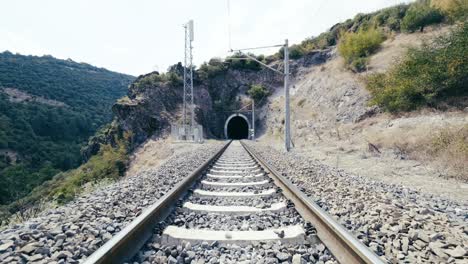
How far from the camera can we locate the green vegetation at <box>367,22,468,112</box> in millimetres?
14398

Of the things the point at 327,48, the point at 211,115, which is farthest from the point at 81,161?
the point at 327,48

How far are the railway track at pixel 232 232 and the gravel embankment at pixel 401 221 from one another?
0.43m

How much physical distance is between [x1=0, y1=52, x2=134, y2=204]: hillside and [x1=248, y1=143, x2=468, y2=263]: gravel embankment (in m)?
44.7

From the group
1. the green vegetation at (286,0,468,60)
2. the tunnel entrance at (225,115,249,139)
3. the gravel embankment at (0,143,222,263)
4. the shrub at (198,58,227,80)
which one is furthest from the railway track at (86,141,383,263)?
the shrub at (198,58,227,80)

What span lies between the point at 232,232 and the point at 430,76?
16171mm

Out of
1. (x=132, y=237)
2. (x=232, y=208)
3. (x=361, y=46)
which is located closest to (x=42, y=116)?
(x=361, y=46)

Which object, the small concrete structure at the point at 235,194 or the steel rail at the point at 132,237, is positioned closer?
the steel rail at the point at 132,237

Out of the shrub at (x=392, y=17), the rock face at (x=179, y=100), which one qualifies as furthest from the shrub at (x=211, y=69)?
the shrub at (x=392, y=17)

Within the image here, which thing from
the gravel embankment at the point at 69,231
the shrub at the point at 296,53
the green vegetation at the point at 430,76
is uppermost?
the shrub at the point at 296,53

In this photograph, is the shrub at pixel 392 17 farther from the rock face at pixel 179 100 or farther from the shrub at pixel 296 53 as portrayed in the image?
the shrub at pixel 296 53

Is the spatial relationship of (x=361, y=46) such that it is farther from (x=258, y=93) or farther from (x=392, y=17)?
(x=258, y=93)

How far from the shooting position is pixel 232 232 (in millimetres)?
3479

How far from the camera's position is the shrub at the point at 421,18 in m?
30.4

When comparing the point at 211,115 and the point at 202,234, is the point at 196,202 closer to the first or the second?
the point at 202,234
